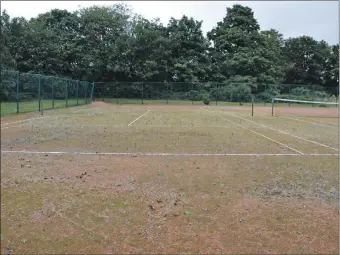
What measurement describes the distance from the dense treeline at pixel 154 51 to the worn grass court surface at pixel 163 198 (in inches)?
797

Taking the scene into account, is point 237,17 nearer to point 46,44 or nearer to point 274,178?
point 46,44

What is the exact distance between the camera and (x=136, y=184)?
462cm

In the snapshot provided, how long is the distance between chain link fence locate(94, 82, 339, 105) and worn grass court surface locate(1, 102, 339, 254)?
25460 mm

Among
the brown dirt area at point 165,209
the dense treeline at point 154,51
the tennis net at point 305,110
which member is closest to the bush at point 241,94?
the dense treeline at point 154,51

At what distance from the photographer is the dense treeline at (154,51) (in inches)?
1126

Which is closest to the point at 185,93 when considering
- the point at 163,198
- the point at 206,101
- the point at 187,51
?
the point at 206,101

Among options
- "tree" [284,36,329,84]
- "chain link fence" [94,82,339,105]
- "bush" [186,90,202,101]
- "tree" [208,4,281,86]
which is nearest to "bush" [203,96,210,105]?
"chain link fence" [94,82,339,105]

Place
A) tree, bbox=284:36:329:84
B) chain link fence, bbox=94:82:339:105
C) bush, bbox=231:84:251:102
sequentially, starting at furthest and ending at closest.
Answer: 1. tree, bbox=284:36:329:84
2. bush, bbox=231:84:251:102
3. chain link fence, bbox=94:82:339:105

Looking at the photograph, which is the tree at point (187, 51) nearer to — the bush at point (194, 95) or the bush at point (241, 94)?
the bush at point (194, 95)

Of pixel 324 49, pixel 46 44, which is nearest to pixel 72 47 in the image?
pixel 46 44

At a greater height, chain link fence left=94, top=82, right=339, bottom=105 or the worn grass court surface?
chain link fence left=94, top=82, right=339, bottom=105

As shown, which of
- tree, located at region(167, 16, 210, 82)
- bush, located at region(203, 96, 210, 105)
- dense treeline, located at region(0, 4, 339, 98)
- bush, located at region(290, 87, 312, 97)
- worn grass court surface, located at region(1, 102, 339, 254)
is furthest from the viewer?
bush, located at region(290, 87, 312, 97)

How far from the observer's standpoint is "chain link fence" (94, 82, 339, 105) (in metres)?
32.8

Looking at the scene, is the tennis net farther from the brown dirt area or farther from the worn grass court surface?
the brown dirt area
